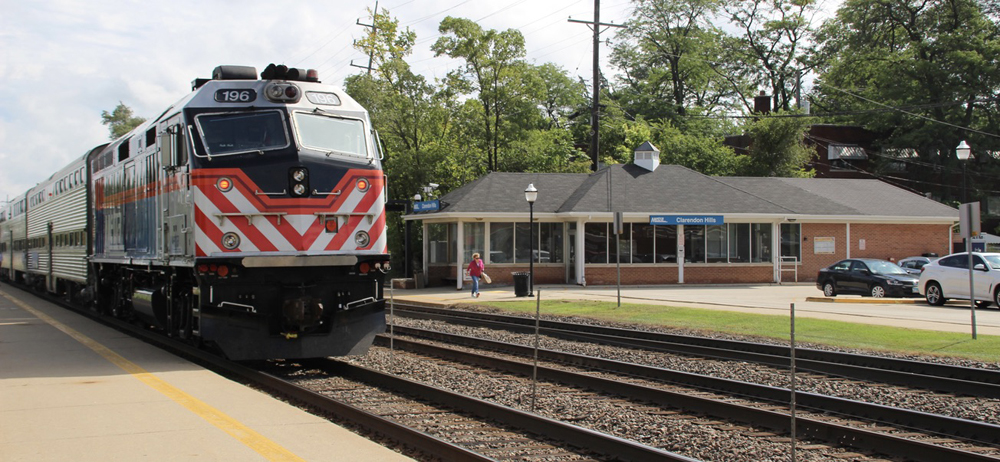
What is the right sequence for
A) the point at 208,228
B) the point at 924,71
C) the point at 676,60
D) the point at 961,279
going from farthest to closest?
the point at 676,60 < the point at 924,71 < the point at 961,279 < the point at 208,228

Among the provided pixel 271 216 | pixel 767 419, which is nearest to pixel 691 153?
pixel 271 216

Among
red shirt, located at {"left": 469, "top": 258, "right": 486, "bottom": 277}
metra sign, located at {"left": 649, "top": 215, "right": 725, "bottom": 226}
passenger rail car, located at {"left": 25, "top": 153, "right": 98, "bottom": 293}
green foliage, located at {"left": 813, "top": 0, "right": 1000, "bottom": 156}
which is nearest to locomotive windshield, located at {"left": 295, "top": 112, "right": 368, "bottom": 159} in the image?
passenger rail car, located at {"left": 25, "top": 153, "right": 98, "bottom": 293}

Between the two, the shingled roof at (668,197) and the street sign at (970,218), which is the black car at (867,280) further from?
the street sign at (970,218)

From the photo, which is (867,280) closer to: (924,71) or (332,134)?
(332,134)

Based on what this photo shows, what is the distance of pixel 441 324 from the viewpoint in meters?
20.4

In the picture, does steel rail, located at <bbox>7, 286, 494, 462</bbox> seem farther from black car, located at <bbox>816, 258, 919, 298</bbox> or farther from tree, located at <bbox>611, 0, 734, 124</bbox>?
tree, located at <bbox>611, 0, 734, 124</bbox>

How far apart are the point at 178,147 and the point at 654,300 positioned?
57.9 ft

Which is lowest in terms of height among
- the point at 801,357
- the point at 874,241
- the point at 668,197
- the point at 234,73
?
the point at 801,357

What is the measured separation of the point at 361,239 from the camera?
11508 mm

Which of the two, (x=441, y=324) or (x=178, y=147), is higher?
(x=178, y=147)

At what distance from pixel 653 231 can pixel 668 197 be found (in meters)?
2.01

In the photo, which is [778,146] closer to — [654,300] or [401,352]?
[654,300]

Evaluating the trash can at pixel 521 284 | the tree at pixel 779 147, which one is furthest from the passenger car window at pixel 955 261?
the tree at pixel 779 147

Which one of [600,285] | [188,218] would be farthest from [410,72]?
[188,218]
